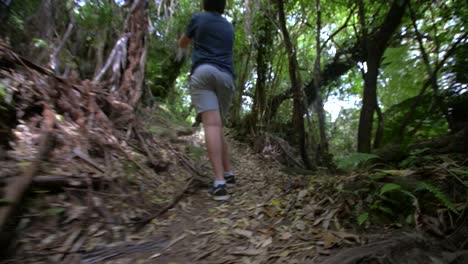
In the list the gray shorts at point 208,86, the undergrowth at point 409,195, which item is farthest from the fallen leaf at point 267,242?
the gray shorts at point 208,86

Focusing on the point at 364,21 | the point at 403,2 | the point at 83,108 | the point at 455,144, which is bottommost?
the point at 455,144

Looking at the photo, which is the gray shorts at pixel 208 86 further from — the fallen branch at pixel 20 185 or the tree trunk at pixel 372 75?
the tree trunk at pixel 372 75

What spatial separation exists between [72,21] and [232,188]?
10.3 feet

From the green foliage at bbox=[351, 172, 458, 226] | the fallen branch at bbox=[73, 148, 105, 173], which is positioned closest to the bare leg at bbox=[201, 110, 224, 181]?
the fallen branch at bbox=[73, 148, 105, 173]

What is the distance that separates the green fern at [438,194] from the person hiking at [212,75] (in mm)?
1461

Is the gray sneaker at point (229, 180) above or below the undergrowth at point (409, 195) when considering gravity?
above

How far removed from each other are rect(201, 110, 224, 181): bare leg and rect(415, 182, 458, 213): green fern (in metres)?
1.51

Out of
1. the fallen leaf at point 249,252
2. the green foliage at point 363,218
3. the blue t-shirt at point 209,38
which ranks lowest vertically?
the fallen leaf at point 249,252

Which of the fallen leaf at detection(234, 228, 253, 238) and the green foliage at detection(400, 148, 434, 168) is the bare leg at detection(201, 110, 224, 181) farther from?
the green foliage at detection(400, 148, 434, 168)

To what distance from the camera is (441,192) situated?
170 centimetres

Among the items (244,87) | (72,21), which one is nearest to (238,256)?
(72,21)

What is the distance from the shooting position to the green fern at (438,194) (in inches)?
64.3

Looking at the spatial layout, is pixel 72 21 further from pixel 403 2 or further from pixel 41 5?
pixel 403 2

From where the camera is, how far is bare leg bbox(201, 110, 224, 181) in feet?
9.29
